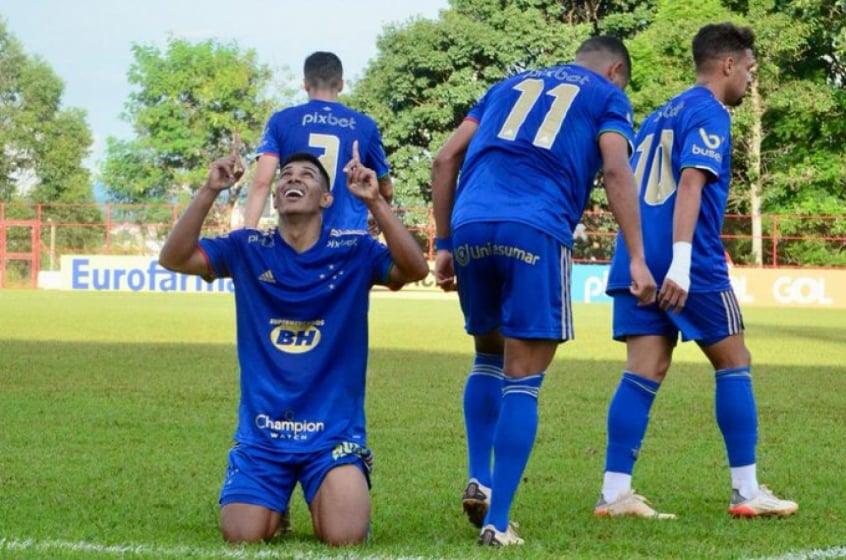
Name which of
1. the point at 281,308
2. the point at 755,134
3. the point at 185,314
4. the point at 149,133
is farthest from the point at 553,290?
the point at 149,133

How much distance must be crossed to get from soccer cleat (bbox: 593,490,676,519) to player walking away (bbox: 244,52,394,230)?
2.82 meters

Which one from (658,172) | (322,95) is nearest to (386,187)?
(322,95)

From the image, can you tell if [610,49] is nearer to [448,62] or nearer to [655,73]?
[655,73]

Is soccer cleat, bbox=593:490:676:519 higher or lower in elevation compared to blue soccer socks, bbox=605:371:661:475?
lower

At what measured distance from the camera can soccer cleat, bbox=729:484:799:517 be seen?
609cm

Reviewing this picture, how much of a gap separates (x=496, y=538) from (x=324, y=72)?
4.25m

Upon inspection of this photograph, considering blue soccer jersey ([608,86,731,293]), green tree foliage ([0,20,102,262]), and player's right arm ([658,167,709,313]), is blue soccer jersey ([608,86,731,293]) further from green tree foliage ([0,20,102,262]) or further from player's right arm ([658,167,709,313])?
green tree foliage ([0,20,102,262])

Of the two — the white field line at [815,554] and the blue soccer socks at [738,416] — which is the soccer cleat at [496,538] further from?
the blue soccer socks at [738,416]

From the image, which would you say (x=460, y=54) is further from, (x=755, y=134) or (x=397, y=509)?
(x=397, y=509)

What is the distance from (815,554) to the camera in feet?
16.7

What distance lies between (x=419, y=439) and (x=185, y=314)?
18.7 meters

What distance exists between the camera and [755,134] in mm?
50188

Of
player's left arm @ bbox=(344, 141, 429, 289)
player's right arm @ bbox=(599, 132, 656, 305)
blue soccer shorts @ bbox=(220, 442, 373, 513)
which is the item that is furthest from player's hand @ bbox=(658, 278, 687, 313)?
blue soccer shorts @ bbox=(220, 442, 373, 513)

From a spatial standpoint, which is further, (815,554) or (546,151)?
(546,151)
